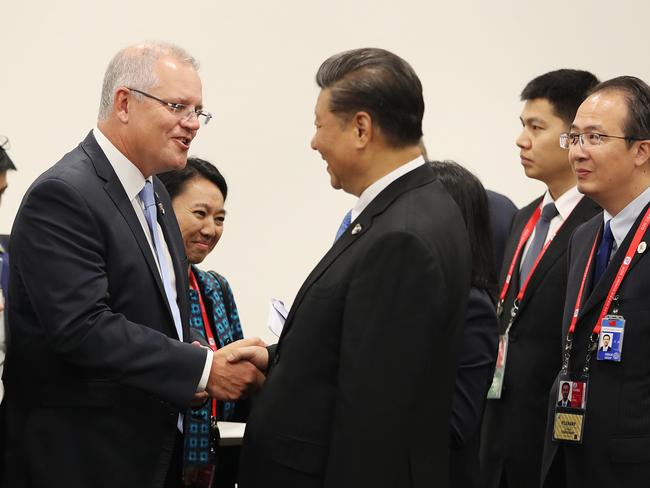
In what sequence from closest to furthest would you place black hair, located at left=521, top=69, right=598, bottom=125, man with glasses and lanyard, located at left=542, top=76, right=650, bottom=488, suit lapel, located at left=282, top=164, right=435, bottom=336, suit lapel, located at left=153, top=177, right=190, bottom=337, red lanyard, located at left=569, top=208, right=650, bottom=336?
suit lapel, located at left=282, top=164, right=435, bottom=336
suit lapel, located at left=153, top=177, right=190, bottom=337
man with glasses and lanyard, located at left=542, top=76, right=650, bottom=488
red lanyard, located at left=569, top=208, right=650, bottom=336
black hair, located at left=521, top=69, right=598, bottom=125

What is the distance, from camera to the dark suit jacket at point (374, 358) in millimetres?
2051

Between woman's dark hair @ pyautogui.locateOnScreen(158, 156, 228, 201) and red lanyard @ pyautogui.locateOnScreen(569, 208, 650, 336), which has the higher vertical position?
woman's dark hair @ pyautogui.locateOnScreen(158, 156, 228, 201)

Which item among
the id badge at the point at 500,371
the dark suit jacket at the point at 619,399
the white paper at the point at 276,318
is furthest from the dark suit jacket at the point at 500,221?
the white paper at the point at 276,318

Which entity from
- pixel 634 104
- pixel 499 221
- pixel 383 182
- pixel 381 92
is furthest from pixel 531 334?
pixel 381 92

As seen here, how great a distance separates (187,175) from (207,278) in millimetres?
379

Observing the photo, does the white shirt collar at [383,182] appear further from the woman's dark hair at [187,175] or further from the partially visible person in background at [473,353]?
the woman's dark hair at [187,175]

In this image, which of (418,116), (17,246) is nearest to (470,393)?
(418,116)

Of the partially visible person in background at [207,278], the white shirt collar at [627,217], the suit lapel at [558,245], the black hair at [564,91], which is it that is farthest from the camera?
the black hair at [564,91]

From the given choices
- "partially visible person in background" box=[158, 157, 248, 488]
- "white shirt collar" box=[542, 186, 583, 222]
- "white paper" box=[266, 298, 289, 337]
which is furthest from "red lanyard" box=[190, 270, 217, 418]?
"white shirt collar" box=[542, 186, 583, 222]

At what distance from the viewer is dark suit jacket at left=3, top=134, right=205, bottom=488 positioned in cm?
240

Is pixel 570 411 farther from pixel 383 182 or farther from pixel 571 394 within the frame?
pixel 383 182

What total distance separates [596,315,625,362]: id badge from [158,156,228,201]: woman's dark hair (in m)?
1.45

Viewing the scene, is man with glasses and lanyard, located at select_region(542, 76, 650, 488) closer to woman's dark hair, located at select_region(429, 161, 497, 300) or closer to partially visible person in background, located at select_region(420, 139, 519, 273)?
woman's dark hair, located at select_region(429, 161, 497, 300)

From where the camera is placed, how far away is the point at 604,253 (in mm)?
3170
